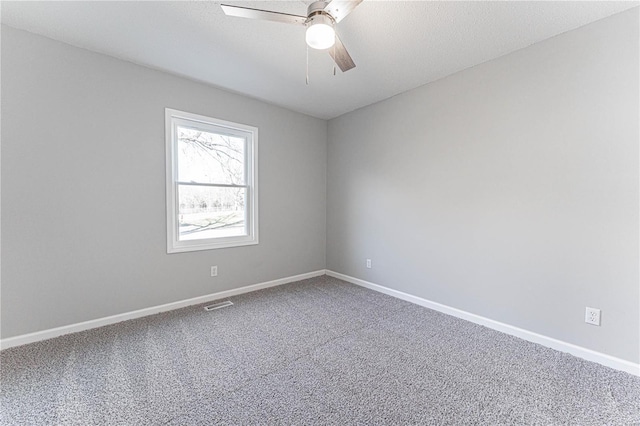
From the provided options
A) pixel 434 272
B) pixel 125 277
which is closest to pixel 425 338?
pixel 434 272

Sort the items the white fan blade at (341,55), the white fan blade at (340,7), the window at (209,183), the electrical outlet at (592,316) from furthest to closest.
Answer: the window at (209,183)
the electrical outlet at (592,316)
the white fan blade at (341,55)
the white fan blade at (340,7)

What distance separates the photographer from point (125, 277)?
2.65 metres

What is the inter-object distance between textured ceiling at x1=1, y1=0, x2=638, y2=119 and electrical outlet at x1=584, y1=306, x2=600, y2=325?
2142mm

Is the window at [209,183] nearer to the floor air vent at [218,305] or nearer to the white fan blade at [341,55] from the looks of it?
the floor air vent at [218,305]

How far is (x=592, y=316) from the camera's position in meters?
2.03

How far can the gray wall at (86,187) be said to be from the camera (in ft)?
7.06

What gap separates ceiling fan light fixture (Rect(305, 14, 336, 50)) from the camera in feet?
4.97

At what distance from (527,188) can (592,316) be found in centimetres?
107

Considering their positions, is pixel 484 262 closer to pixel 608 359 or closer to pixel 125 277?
pixel 608 359

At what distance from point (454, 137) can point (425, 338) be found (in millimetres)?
1998

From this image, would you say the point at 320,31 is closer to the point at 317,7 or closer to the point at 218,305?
the point at 317,7

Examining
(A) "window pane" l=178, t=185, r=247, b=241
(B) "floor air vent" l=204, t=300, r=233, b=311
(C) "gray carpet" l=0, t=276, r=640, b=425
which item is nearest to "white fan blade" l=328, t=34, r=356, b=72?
(A) "window pane" l=178, t=185, r=247, b=241

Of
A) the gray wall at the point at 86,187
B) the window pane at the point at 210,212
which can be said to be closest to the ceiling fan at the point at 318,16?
the gray wall at the point at 86,187

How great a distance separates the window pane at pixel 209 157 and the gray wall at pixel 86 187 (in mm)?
240
